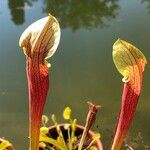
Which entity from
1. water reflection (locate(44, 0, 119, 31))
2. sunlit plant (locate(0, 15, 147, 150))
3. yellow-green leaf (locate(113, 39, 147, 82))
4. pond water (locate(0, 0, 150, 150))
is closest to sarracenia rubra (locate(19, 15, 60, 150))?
sunlit plant (locate(0, 15, 147, 150))

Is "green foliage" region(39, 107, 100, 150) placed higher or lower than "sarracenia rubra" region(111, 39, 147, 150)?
lower

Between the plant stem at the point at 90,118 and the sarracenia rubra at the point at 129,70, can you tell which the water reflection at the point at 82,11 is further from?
the sarracenia rubra at the point at 129,70

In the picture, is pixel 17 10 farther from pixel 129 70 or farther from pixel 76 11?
pixel 129 70

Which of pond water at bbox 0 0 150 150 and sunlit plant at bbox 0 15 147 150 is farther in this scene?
pond water at bbox 0 0 150 150

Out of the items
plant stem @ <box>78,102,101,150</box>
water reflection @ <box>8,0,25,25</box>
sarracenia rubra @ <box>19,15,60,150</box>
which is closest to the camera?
sarracenia rubra @ <box>19,15,60,150</box>

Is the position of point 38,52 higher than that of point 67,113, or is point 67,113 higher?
point 38,52

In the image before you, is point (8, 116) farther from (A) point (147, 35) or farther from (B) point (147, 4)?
(B) point (147, 4)

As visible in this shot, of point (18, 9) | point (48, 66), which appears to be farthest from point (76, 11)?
point (48, 66)

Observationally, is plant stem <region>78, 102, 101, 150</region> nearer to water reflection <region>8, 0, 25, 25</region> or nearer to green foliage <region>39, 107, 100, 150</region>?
green foliage <region>39, 107, 100, 150</region>
